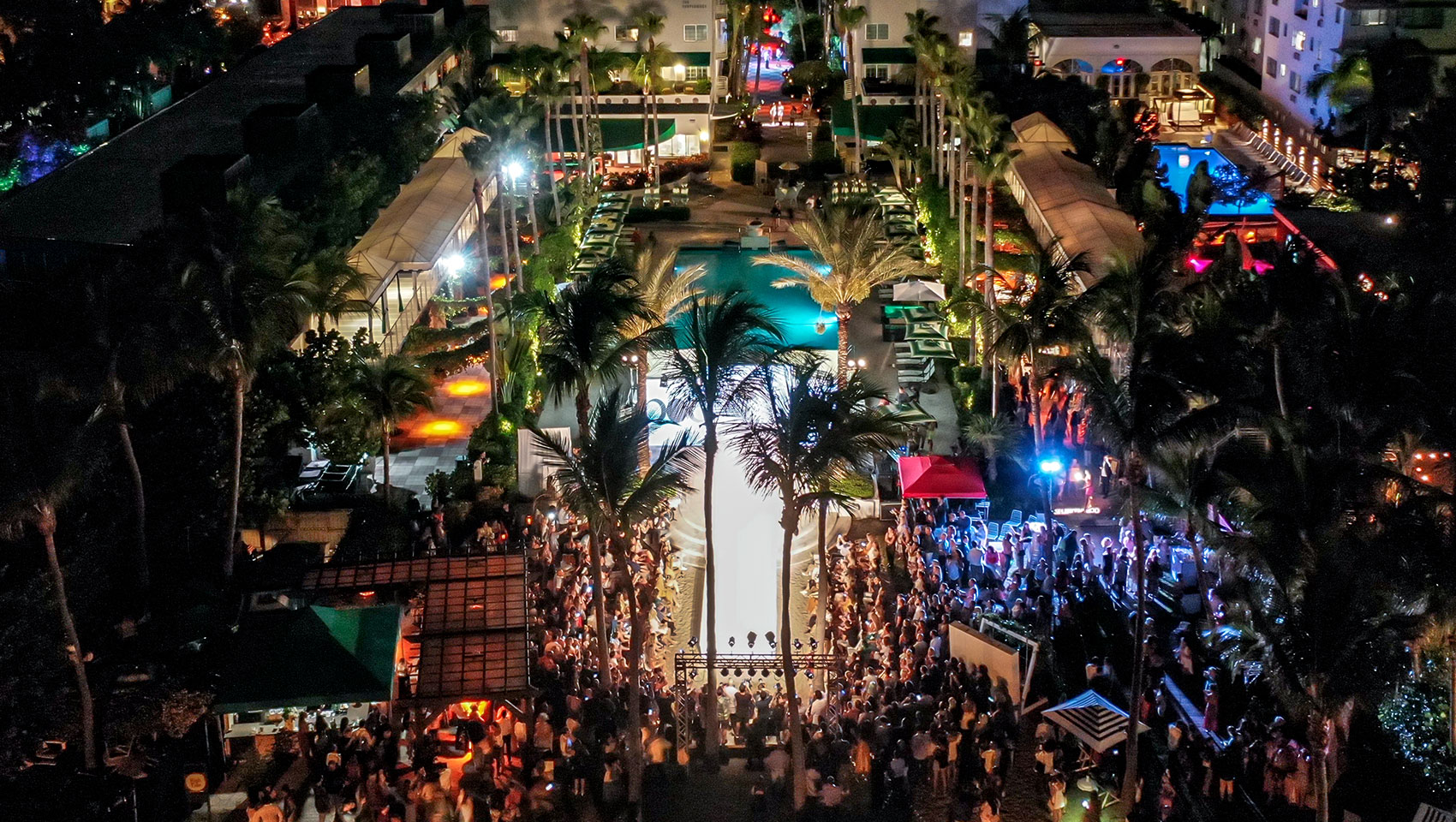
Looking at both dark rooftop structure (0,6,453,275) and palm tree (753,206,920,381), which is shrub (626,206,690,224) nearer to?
dark rooftop structure (0,6,453,275)

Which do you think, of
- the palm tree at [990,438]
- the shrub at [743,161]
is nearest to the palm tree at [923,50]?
the shrub at [743,161]

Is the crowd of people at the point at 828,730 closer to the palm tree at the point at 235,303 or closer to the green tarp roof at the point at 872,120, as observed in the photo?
the palm tree at the point at 235,303

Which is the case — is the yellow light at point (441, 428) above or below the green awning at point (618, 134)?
below

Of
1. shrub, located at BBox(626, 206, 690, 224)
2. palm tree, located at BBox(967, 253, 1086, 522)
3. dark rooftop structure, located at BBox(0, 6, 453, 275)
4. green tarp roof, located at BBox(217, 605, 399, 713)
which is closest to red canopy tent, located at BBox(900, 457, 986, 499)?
palm tree, located at BBox(967, 253, 1086, 522)

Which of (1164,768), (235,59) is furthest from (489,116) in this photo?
(235,59)

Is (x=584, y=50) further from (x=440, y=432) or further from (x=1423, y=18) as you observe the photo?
(x=1423, y=18)

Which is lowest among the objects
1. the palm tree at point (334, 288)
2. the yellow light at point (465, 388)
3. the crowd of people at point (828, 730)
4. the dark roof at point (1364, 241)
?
the crowd of people at point (828, 730)

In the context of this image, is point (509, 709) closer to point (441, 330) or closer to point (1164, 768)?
point (1164, 768)
